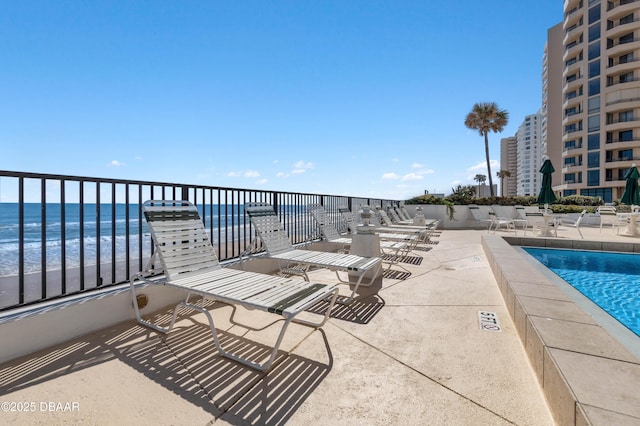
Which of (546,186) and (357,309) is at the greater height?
(546,186)

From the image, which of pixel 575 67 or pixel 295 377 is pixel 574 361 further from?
pixel 575 67

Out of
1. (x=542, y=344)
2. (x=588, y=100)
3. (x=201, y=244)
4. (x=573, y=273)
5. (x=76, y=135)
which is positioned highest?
(x=588, y=100)

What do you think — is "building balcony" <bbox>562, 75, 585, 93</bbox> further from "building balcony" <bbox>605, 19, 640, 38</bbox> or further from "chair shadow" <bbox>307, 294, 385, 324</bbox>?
"chair shadow" <bbox>307, 294, 385, 324</bbox>

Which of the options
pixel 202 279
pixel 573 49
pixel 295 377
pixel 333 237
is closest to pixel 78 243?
pixel 333 237

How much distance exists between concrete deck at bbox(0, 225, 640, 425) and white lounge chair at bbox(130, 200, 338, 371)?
219 mm

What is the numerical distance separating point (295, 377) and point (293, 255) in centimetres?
220

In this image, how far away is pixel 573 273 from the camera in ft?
18.2

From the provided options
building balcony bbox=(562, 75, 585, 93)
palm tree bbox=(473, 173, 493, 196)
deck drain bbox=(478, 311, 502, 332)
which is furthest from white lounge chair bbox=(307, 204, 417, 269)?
palm tree bbox=(473, 173, 493, 196)

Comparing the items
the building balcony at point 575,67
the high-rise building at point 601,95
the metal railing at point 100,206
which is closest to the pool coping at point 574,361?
the metal railing at point 100,206

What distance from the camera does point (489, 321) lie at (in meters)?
2.99

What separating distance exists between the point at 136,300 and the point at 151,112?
46.4 ft

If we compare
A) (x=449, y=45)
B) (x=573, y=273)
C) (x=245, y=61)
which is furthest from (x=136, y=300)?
(x=449, y=45)

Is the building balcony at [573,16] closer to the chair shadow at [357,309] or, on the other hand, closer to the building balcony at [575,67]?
the building balcony at [575,67]

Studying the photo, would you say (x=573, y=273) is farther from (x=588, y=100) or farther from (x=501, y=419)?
(x=588, y=100)
